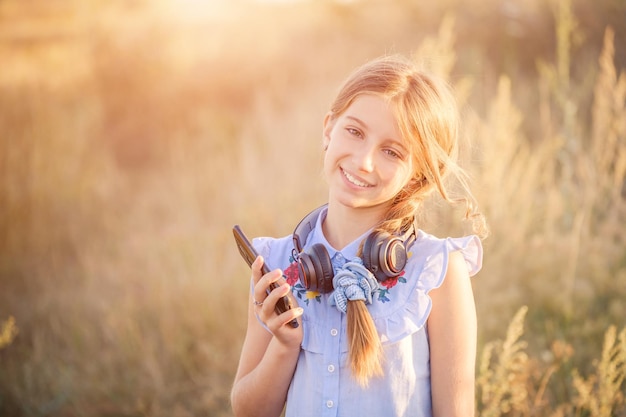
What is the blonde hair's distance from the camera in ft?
5.53

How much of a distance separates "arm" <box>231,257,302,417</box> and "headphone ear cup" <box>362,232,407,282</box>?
0.26 m

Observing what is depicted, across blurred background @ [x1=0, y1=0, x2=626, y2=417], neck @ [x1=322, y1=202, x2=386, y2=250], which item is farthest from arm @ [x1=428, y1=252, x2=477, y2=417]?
blurred background @ [x1=0, y1=0, x2=626, y2=417]

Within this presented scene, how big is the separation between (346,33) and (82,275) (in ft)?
20.0

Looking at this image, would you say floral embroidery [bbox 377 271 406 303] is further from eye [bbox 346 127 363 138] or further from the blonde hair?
eye [bbox 346 127 363 138]

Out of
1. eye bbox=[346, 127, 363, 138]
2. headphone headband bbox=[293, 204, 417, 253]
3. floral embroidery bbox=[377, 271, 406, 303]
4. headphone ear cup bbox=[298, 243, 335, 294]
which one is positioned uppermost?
eye bbox=[346, 127, 363, 138]

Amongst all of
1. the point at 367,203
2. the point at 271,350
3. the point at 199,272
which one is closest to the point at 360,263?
the point at 367,203

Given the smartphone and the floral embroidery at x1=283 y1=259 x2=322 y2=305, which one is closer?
the smartphone

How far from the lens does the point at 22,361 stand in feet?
15.1

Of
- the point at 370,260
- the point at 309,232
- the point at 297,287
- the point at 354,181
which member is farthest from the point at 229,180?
the point at 370,260

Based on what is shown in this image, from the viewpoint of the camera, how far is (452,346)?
1.71 meters

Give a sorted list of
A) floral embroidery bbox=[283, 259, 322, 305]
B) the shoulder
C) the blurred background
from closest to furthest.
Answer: the shoulder → floral embroidery bbox=[283, 259, 322, 305] → the blurred background

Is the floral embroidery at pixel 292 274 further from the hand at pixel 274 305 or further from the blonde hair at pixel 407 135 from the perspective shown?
the blonde hair at pixel 407 135

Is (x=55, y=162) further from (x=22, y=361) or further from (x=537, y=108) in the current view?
(x=537, y=108)

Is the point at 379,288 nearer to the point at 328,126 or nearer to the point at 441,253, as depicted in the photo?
the point at 441,253
